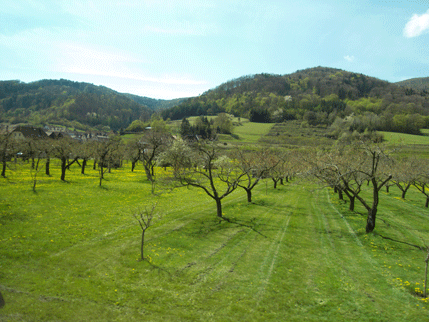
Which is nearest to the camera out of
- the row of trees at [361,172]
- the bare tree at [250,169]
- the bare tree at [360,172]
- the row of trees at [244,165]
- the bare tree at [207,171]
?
the bare tree at [360,172]

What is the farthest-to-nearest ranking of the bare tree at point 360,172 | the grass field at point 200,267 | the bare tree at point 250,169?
the bare tree at point 250,169 < the bare tree at point 360,172 < the grass field at point 200,267

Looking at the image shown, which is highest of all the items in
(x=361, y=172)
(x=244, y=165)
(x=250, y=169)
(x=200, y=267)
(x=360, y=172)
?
(x=361, y=172)

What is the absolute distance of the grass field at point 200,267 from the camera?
9172mm

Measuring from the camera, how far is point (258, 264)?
13.6 metres

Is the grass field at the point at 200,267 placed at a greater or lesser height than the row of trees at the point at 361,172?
lesser

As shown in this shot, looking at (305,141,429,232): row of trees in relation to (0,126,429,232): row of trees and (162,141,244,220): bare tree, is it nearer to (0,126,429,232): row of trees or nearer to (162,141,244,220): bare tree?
(0,126,429,232): row of trees

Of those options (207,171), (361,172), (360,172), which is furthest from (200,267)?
(360,172)

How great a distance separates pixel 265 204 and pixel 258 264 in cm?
1718

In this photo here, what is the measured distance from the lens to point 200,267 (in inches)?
504

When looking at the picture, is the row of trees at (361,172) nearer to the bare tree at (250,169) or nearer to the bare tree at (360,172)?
the bare tree at (360,172)

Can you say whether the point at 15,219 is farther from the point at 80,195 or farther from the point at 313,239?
the point at 313,239

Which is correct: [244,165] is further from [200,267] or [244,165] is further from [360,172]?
[200,267]

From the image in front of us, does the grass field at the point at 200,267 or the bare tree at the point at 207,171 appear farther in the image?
the bare tree at the point at 207,171

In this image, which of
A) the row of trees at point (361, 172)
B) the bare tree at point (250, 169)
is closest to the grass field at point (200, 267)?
the row of trees at point (361, 172)
